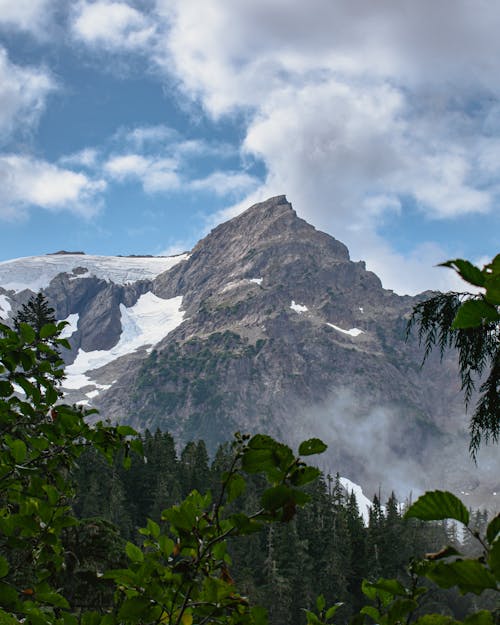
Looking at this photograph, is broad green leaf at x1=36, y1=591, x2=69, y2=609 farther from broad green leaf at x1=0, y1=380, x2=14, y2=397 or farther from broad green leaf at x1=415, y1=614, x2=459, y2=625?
broad green leaf at x1=415, y1=614, x2=459, y2=625

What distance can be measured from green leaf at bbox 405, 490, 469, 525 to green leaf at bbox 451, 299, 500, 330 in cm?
45

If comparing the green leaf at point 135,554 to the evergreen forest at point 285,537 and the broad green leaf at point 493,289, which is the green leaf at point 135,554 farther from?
the evergreen forest at point 285,537

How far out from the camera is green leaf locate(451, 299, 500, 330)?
5.34ft

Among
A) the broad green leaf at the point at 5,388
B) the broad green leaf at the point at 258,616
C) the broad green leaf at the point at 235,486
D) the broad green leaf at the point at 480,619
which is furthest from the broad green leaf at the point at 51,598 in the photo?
the broad green leaf at the point at 480,619

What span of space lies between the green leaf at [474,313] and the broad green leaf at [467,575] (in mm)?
599

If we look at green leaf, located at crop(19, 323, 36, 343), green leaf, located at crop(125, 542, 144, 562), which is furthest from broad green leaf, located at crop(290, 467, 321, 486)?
green leaf, located at crop(19, 323, 36, 343)

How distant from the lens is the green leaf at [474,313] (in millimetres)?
1629

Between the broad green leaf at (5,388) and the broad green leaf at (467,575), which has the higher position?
the broad green leaf at (5,388)

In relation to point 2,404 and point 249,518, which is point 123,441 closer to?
point 2,404

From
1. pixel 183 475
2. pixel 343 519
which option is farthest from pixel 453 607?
pixel 183 475

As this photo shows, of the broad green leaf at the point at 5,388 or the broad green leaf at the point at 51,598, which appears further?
the broad green leaf at the point at 5,388

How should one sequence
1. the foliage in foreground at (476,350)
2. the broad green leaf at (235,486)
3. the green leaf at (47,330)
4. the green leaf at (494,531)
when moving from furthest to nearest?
the foliage in foreground at (476,350)
the green leaf at (47,330)
the broad green leaf at (235,486)
the green leaf at (494,531)

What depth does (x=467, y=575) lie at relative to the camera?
1397 mm

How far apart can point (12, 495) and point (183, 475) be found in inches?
3240
